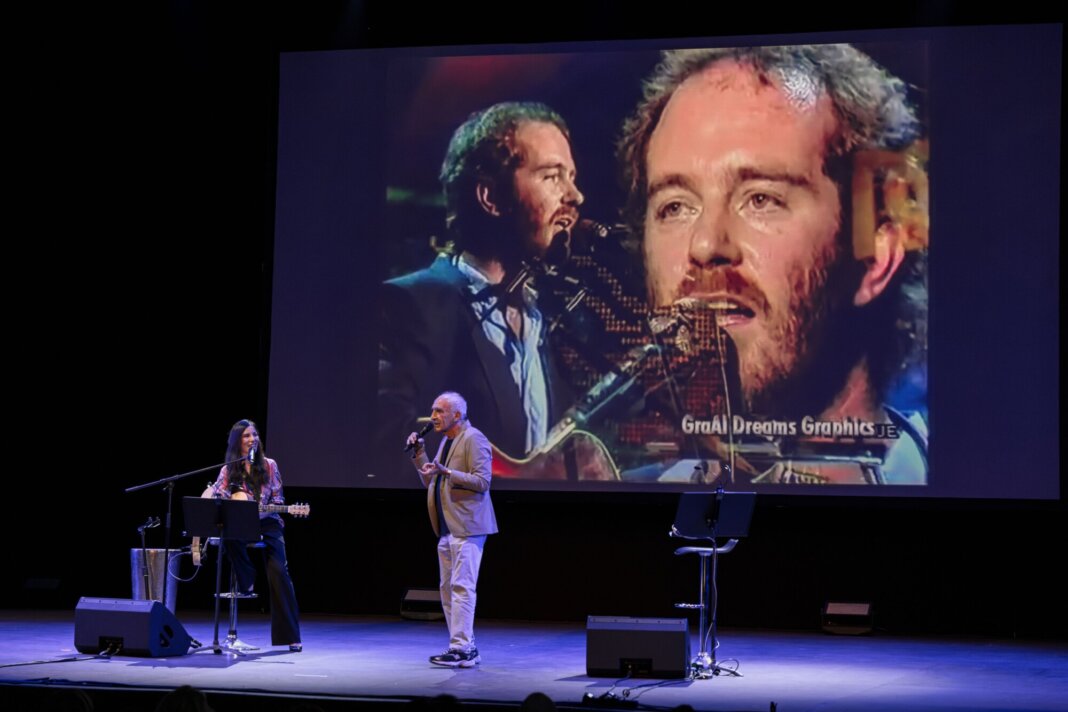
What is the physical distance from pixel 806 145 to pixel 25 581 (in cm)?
681

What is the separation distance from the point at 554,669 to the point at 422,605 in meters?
2.95

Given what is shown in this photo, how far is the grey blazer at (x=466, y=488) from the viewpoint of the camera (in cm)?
816

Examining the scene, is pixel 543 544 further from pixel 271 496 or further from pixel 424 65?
pixel 424 65

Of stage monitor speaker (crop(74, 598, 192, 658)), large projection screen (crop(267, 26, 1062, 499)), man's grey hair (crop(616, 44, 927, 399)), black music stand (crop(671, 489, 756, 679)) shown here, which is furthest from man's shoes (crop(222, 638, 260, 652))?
man's grey hair (crop(616, 44, 927, 399))

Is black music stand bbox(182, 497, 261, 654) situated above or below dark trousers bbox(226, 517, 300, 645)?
above

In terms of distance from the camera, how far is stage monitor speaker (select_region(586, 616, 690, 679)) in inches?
299

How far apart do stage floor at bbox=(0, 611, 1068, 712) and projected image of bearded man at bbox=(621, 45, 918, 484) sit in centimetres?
177

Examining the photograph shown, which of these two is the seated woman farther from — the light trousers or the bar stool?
the light trousers

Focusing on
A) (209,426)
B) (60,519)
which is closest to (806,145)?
(209,426)

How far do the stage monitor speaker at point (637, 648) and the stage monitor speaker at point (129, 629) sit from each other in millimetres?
2359

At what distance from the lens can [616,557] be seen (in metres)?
10.8

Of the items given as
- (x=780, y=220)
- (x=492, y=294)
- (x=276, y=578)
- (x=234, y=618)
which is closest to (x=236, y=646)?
(x=234, y=618)

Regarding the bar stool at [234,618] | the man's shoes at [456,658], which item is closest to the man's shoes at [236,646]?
the bar stool at [234,618]

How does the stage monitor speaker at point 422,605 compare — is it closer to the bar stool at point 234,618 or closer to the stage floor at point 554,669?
the stage floor at point 554,669
